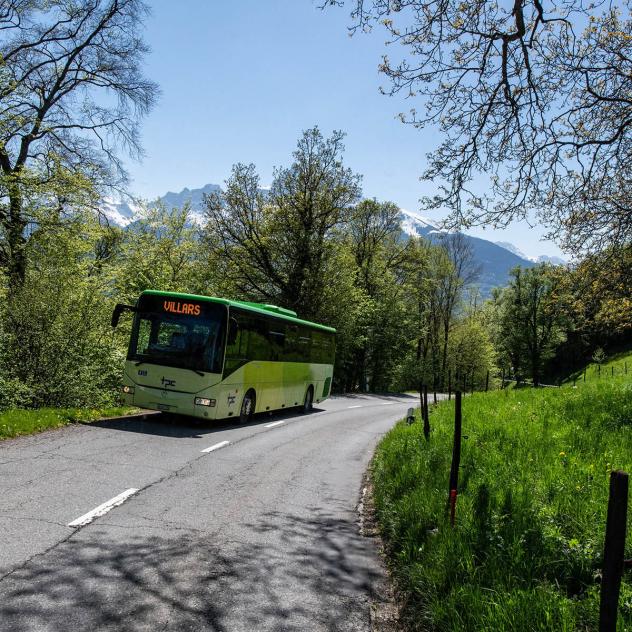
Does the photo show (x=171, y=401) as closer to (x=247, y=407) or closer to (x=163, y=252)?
(x=247, y=407)

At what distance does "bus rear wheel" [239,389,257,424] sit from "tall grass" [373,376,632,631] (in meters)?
6.48

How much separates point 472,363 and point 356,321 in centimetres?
2685

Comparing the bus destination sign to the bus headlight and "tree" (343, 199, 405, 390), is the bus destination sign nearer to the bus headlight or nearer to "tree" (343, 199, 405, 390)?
the bus headlight

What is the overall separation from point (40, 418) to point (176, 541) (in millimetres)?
7319

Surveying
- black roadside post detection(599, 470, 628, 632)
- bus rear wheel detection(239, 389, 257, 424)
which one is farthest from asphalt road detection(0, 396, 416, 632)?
bus rear wheel detection(239, 389, 257, 424)

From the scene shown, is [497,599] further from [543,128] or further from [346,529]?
[543,128]

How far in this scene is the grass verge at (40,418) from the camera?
10.2 m

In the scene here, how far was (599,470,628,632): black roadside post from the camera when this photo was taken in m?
2.39

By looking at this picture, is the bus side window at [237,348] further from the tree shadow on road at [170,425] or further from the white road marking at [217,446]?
the white road marking at [217,446]

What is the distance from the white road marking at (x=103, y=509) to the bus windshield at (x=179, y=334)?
6.29m

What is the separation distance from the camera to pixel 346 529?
21.4 ft

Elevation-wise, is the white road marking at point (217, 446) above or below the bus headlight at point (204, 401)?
below

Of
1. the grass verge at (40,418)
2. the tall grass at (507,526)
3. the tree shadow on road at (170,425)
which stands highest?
the tall grass at (507,526)

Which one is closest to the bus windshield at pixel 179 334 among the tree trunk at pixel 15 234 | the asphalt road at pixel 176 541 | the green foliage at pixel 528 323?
the asphalt road at pixel 176 541
